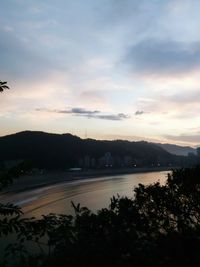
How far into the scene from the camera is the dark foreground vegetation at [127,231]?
7059 millimetres

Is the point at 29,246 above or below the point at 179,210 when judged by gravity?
below

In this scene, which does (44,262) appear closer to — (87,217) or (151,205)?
(87,217)

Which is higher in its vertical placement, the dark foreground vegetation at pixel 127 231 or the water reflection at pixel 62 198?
the dark foreground vegetation at pixel 127 231

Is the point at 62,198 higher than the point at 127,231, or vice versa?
the point at 127,231

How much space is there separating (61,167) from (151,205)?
175m

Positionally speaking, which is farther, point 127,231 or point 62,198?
point 62,198

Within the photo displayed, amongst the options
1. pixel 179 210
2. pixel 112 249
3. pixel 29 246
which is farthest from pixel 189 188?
pixel 29 246

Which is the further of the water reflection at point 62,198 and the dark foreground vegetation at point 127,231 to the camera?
the water reflection at point 62,198

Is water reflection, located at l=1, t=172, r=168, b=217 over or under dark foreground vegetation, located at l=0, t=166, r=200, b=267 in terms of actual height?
under

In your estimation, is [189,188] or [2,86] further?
[189,188]

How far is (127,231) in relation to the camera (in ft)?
28.5

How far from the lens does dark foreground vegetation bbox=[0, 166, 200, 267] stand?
706 cm

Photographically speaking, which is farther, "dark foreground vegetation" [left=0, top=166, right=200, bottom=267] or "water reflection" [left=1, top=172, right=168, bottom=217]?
"water reflection" [left=1, top=172, right=168, bottom=217]

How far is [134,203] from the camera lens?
1066 cm
